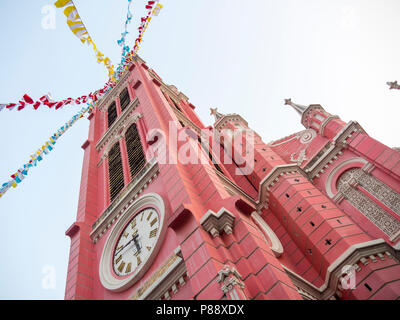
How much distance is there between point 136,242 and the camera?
11227 millimetres

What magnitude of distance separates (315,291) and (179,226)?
17.1 feet

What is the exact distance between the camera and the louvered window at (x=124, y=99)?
77.9 ft

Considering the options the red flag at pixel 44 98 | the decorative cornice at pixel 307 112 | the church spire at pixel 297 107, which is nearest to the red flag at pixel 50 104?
the red flag at pixel 44 98

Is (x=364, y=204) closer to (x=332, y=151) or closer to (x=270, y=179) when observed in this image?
(x=332, y=151)

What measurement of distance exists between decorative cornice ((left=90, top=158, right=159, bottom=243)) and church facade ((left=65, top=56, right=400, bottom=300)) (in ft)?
0.15

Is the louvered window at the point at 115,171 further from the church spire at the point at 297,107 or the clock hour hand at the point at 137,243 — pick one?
the church spire at the point at 297,107

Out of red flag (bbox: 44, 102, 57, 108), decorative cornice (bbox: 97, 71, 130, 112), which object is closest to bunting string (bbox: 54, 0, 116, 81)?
red flag (bbox: 44, 102, 57, 108)

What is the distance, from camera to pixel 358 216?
46.0ft

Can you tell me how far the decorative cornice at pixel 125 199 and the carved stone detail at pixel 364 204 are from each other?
863 cm

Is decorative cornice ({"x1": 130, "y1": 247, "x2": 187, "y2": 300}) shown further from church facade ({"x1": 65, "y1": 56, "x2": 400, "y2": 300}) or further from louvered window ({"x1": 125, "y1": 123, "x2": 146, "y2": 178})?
louvered window ({"x1": 125, "y1": 123, "x2": 146, "y2": 178})

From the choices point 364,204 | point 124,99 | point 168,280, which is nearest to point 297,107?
point 364,204

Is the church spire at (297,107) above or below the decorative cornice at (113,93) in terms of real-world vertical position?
below

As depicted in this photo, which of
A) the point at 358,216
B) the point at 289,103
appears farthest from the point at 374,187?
the point at 289,103
